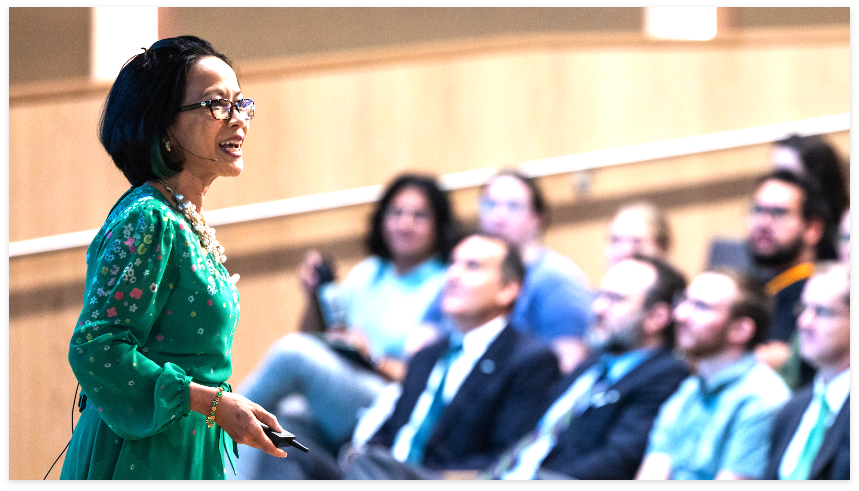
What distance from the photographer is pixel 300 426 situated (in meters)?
2.39

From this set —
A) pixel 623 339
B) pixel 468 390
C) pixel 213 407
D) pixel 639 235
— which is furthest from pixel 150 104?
pixel 639 235

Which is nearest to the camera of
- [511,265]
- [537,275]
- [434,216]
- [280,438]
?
[280,438]

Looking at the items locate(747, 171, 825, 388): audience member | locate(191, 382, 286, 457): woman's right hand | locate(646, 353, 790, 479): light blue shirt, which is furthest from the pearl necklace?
locate(747, 171, 825, 388): audience member

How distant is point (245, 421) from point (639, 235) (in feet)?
6.74

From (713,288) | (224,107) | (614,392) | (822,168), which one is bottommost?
(614,392)

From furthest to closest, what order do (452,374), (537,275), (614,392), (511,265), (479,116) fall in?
(479,116) < (537,275) < (511,265) < (452,374) < (614,392)

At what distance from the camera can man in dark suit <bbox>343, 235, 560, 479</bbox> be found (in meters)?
2.27

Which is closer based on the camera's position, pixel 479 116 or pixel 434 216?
pixel 434 216

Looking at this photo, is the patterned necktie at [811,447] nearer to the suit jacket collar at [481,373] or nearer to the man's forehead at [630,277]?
the man's forehead at [630,277]

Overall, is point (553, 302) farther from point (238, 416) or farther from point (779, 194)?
point (238, 416)

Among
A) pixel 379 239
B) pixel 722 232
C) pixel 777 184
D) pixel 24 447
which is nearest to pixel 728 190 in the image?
pixel 722 232

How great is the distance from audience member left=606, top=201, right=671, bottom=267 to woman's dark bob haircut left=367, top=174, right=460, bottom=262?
443mm

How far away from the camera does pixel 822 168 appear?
285cm

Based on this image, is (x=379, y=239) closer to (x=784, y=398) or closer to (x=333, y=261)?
(x=333, y=261)
